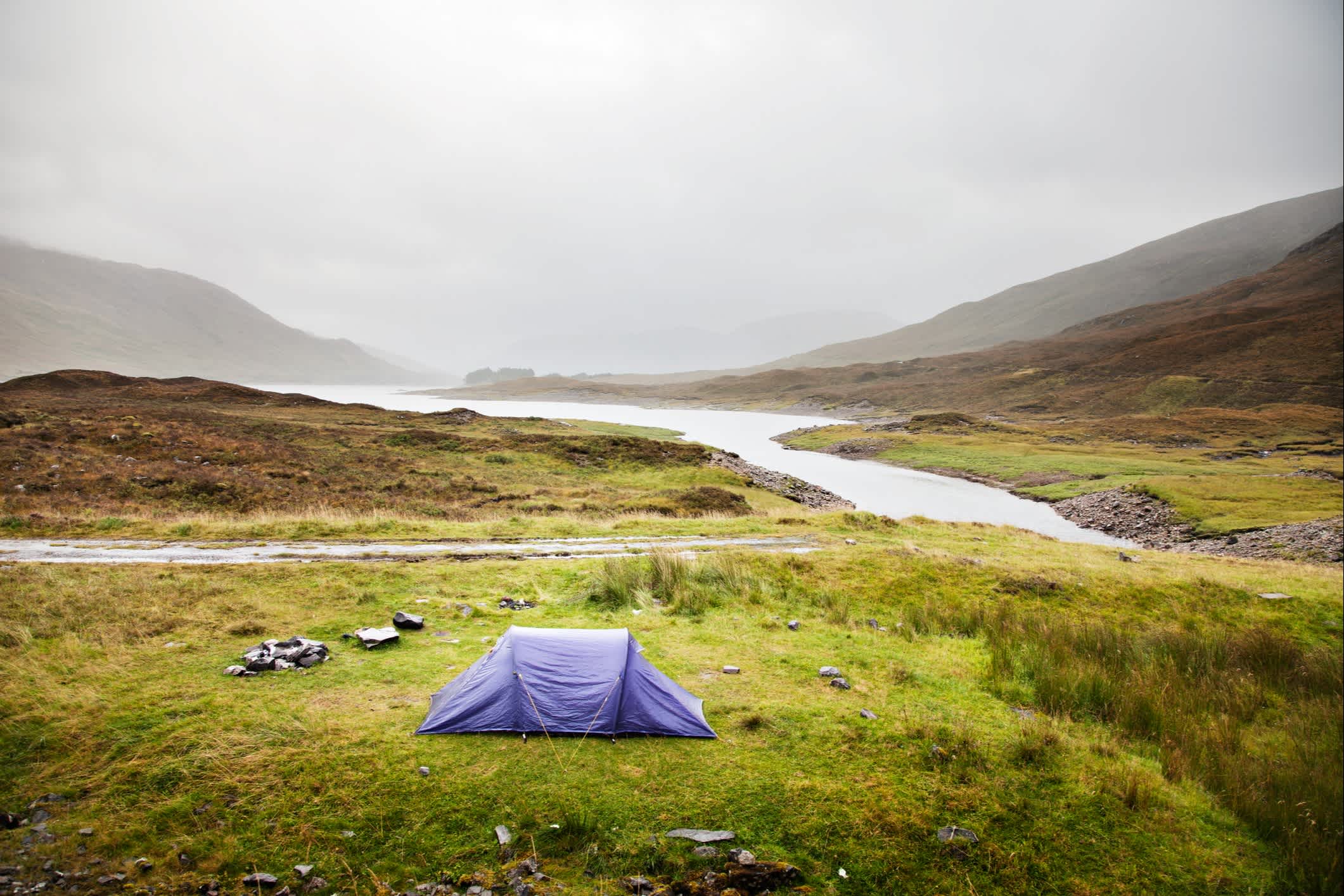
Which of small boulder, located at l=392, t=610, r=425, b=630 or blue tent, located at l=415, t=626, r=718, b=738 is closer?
blue tent, located at l=415, t=626, r=718, b=738

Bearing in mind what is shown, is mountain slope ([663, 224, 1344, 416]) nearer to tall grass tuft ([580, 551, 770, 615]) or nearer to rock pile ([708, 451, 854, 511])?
rock pile ([708, 451, 854, 511])

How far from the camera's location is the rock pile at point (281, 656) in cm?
1081

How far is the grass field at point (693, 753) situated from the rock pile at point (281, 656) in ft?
1.14

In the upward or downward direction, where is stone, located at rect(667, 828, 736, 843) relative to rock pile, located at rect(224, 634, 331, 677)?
downward

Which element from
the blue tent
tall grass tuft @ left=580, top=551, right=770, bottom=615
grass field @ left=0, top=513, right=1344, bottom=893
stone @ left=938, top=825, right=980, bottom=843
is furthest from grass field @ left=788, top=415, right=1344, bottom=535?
the blue tent

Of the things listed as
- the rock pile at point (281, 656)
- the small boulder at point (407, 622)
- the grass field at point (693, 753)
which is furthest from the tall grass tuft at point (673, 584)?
the rock pile at point (281, 656)

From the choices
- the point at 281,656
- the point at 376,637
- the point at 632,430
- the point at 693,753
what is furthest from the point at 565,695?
the point at 632,430

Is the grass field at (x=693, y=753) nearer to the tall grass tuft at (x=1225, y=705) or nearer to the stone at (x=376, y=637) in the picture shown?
the tall grass tuft at (x=1225, y=705)

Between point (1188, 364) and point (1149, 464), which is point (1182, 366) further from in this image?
point (1149, 464)

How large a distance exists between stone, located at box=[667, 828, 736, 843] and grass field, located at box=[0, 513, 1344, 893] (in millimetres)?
189

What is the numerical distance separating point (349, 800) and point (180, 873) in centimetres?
174

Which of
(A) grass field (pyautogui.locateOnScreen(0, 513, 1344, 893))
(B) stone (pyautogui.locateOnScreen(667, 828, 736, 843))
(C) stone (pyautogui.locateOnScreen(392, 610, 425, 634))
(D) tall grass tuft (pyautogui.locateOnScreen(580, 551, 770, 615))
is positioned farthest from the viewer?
(D) tall grass tuft (pyautogui.locateOnScreen(580, 551, 770, 615))

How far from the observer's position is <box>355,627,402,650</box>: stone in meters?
12.5

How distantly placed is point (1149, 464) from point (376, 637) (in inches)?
3149
